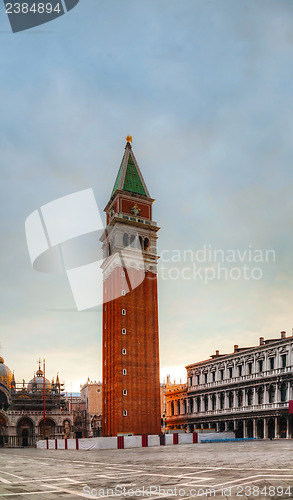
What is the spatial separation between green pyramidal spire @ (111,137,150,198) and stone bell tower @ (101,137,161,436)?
192 mm

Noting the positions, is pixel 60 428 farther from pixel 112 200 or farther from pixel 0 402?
pixel 112 200

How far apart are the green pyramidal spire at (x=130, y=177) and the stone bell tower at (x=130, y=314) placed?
0.63ft

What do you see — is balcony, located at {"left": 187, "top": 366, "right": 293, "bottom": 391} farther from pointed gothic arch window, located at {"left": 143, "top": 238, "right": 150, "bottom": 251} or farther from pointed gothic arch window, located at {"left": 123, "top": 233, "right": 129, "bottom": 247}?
pointed gothic arch window, located at {"left": 123, "top": 233, "right": 129, "bottom": 247}

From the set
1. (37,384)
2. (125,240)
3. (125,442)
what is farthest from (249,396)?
(37,384)

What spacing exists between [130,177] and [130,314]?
24412 mm

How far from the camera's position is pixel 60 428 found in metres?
95.8

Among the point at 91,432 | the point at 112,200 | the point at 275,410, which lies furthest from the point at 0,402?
the point at 275,410

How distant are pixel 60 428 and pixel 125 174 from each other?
52581 millimetres

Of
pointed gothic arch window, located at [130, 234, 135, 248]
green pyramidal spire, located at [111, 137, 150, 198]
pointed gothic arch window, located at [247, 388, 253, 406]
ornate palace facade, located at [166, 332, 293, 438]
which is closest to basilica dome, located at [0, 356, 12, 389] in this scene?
A: ornate palace facade, located at [166, 332, 293, 438]

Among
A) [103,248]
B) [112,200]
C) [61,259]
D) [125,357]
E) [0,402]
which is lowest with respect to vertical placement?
[0,402]

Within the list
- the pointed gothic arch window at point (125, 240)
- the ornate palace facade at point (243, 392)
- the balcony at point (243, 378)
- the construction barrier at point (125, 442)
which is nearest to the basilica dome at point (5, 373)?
the ornate palace facade at point (243, 392)

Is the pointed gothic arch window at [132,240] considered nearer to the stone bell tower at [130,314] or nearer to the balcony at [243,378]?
the stone bell tower at [130,314]

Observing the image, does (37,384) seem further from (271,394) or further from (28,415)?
(271,394)

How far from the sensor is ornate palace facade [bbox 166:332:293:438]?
6072cm
